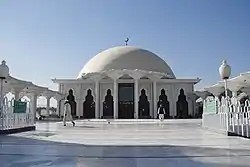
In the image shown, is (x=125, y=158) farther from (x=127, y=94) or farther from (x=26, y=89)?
(x=127, y=94)

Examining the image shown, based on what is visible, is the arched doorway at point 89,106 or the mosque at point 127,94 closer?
the mosque at point 127,94

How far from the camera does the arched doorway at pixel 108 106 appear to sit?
38.3 m

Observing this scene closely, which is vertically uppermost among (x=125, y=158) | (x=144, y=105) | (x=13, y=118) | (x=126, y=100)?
(x=126, y=100)

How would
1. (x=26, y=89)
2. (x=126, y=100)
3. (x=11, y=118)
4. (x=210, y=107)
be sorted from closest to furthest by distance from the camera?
(x=11, y=118) < (x=210, y=107) < (x=26, y=89) < (x=126, y=100)

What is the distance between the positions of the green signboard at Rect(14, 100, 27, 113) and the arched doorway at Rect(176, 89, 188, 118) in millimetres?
29732

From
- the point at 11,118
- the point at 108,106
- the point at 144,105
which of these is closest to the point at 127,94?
the point at 144,105

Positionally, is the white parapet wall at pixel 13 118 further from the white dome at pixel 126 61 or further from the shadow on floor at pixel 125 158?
the white dome at pixel 126 61

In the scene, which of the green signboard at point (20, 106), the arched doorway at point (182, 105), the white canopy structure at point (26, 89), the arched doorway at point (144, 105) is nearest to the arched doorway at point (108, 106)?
the arched doorway at point (144, 105)

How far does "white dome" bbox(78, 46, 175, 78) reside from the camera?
4162 cm

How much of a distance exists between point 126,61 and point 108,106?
24.2 feet

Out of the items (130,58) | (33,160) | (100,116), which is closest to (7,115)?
(33,160)

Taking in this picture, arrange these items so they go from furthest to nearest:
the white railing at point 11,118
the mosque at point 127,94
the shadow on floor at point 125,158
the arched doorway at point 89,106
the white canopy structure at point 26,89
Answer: the arched doorway at point 89,106 < the mosque at point 127,94 < the white canopy structure at point 26,89 < the white railing at point 11,118 < the shadow on floor at point 125,158

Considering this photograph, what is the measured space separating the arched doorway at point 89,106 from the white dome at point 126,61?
4114 millimetres

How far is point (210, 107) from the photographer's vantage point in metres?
12.3
